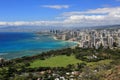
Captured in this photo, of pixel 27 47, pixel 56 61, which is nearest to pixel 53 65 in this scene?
pixel 56 61

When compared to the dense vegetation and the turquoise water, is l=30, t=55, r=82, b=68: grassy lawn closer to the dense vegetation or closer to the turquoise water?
the dense vegetation

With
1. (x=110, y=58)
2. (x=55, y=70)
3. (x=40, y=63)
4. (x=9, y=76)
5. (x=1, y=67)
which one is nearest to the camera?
(x=9, y=76)

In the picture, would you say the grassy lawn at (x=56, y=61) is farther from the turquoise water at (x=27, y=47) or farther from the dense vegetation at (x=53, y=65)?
the turquoise water at (x=27, y=47)

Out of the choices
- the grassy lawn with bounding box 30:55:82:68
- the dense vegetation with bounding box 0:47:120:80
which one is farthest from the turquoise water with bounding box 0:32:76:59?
the grassy lawn with bounding box 30:55:82:68

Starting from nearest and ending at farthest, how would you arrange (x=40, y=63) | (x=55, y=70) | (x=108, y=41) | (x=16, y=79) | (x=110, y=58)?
(x=16, y=79)
(x=55, y=70)
(x=40, y=63)
(x=110, y=58)
(x=108, y=41)

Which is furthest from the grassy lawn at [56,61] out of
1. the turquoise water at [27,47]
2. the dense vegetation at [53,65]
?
the turquoise water at [27,47]

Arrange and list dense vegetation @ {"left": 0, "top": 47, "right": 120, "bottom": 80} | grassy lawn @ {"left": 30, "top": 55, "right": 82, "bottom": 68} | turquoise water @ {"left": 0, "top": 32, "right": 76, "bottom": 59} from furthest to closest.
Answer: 1. turquoise water @ {"left": 0, "top": 32, "right": 76, "bottom": 59}
2. grassy lawn @ {"left": 30, "top": 55, "right": 82, "bottom": 68}
3. dense vegetation @ {"left": 0, "top": 47, "right": 120, "bottom": 80}

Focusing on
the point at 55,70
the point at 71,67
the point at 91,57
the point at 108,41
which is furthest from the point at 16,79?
the point at 108,41

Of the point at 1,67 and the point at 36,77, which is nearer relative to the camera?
the point at 36,77

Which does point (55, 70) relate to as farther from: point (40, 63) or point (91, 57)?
point (91, 57)
